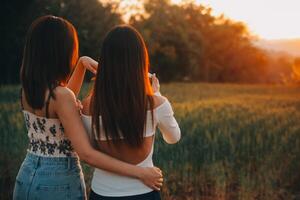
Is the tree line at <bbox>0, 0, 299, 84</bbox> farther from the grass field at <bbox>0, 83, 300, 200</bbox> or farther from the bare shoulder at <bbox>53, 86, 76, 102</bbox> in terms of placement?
the bare shoulder at <bbox>53, 86, 76, 102</bbox>

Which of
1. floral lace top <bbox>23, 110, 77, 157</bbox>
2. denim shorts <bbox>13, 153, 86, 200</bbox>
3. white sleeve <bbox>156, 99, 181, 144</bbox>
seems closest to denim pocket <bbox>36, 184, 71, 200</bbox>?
denim shorts <bbox>13, 153, 86, 200</bbox>

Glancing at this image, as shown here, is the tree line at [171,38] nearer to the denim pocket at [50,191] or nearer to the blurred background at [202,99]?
the blurred background at [202,99]

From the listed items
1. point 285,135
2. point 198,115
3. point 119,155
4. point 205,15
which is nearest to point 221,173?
point 285,135

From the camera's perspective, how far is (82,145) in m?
1.84

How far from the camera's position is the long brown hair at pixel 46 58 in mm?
1886

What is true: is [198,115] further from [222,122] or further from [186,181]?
[186,181]

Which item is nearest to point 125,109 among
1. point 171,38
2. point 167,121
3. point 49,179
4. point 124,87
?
point 124,87

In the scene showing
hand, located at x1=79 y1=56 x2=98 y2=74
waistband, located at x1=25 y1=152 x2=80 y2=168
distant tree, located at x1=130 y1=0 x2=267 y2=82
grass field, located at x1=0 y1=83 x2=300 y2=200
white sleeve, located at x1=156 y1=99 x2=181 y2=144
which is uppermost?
hand, located at x1=79 y1=56 x2=98 y2=74

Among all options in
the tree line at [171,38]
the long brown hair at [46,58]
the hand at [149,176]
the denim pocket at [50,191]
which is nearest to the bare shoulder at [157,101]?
the hand at [149,176]

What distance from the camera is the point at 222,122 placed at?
789 cm

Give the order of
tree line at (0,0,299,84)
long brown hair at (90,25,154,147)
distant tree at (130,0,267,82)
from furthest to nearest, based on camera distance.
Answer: distant tree at (130,0,267,82) → tree line at (0,0,299,84) → long brown hair at (90,25,154,147)

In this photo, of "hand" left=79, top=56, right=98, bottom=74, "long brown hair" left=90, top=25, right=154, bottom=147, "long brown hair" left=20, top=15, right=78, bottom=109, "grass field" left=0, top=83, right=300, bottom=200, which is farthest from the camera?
"grass field" left=0, top=83, right=300, bottom=200

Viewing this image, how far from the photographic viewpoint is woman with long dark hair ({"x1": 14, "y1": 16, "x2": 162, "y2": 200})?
1843 millimetres

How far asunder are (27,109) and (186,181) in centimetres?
288
